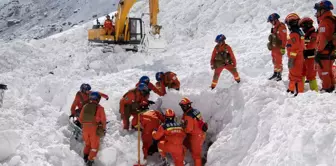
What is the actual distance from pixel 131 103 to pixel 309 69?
146 inches

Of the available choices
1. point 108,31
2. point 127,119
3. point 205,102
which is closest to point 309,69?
point 205,102

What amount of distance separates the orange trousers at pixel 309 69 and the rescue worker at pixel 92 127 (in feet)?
13.3

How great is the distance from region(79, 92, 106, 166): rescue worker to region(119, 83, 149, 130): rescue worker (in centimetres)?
79

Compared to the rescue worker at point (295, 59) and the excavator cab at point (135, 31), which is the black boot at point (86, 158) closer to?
the rescue worker at point (295, 59)

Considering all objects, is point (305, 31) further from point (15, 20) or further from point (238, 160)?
point (15, 20)

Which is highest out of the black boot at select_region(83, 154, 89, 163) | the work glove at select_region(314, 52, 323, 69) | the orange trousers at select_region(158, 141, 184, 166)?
the work glove at select_region(314, 52, 323, 69)

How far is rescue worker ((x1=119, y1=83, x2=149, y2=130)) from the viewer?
7820 millimetres

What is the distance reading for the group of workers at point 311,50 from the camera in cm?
586

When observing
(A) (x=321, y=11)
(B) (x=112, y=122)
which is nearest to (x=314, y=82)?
(A) (x=321, y=11)

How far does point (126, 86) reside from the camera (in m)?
9.84

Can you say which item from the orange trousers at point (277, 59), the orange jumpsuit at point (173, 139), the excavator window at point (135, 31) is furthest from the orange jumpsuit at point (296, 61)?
the excavator window at point (135, 31)

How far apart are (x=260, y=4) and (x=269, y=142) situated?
12001mm

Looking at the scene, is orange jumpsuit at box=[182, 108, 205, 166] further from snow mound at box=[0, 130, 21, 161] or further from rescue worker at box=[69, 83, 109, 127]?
snow mound at box=[0, 130, 21, 161]

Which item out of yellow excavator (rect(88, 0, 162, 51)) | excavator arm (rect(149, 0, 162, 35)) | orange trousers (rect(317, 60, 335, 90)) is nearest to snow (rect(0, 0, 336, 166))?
yellow excavator (rect(88, 0, 162, 51))
